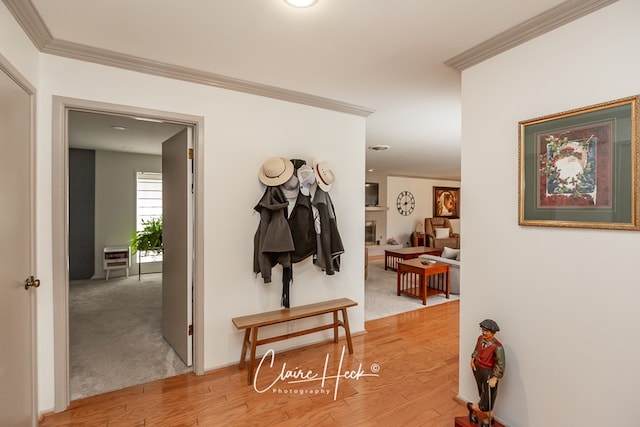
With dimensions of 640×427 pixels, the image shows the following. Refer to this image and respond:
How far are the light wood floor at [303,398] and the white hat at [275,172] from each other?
158 centimetres

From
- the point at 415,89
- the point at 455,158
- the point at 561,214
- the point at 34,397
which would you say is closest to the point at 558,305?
the point at 561,214

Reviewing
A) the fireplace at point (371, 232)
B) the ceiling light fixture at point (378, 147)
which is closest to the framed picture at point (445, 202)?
the fireplace at point (371, 232)

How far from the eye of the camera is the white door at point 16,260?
1495mm

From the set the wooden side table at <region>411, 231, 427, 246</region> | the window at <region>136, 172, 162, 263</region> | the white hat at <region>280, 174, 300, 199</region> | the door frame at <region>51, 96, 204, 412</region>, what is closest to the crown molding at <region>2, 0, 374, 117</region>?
the door frame at <region>51, 96, 204, 412</region>

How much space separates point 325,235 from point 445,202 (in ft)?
29.2

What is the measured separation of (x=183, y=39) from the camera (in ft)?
6.38

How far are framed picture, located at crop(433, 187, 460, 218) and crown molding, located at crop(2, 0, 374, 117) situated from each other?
8.22m

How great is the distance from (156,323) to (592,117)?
14.0 feet

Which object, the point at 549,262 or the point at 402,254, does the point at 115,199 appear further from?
the point at 549,262

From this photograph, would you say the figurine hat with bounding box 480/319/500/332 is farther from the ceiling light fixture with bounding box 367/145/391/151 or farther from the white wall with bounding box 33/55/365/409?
the ceiling light fixture with bounding box 367/145/391/151

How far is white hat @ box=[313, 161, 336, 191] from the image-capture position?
287 centimetres

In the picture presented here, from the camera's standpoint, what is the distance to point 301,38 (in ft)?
6.33

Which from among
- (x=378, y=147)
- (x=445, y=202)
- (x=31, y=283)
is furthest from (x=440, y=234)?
(x=31, y=283)

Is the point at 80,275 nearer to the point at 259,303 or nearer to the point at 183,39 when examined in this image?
the point at 259,303
